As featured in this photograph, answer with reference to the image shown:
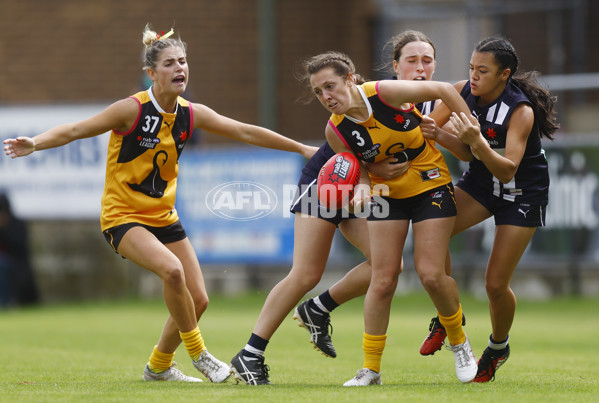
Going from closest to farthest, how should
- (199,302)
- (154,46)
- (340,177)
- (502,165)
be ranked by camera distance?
(502,165)
(340,177)
(154,46)
(199,302)

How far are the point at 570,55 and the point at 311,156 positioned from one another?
9.30 meters

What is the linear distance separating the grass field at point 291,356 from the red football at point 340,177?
1.16m

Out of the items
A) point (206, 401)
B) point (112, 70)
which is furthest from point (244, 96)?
point (206, 401)

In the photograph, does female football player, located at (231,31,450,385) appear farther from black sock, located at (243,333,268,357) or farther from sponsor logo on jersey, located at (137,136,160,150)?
sponsor logo on jersey, located at (137,136,160,150)

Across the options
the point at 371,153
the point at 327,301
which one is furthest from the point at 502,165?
the point at 327,301

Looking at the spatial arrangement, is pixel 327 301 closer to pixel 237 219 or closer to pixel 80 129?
pixel 80 129

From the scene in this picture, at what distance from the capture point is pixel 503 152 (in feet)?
19.9

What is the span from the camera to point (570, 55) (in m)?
14.6

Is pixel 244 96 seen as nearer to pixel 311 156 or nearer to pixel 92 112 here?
pixel 92 112

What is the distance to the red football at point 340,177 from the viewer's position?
5.85m

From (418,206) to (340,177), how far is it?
546 mm

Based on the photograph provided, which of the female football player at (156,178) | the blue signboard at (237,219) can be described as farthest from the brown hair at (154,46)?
the blue signboard at (237,219)

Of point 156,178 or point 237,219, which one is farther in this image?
point 237,219

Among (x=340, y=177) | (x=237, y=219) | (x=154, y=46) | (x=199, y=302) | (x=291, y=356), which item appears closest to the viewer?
(x=340, y=177)
